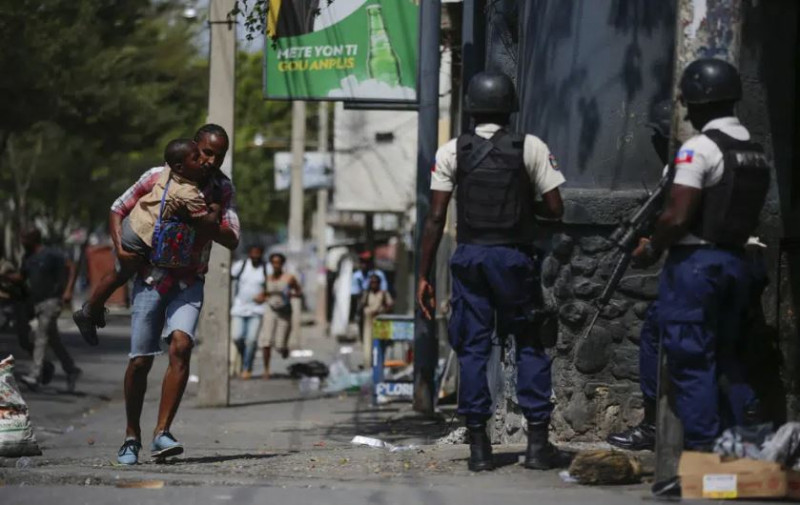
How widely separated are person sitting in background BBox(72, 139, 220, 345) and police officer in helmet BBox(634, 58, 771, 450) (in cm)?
287

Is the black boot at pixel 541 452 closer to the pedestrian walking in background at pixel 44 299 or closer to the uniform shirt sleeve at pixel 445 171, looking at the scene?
the uniform shirt sleeve at pixel 445 171

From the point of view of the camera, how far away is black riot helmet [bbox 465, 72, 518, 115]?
→ 24.4 feet

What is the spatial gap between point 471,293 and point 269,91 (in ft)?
26.9

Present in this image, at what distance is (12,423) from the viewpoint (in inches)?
368

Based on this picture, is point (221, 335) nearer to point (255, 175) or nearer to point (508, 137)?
point (508, 137)

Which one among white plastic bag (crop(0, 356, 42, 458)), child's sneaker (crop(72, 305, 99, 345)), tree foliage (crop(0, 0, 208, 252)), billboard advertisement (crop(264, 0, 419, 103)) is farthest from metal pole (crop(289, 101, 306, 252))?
child's sneaker (crop(72, 305, 99, 345))

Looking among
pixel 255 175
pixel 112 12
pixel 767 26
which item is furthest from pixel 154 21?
pixel 255 175

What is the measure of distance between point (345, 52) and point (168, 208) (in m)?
6.93

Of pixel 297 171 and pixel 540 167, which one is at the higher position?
pixel 297 171

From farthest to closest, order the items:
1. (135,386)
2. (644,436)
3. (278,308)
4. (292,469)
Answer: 1. (278,308)
2. (135,386)
3. (644,436)
4. (292,469)

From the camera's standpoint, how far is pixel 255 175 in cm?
8062

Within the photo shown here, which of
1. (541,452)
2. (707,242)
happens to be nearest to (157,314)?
(541,452)

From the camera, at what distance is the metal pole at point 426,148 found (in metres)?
14.6

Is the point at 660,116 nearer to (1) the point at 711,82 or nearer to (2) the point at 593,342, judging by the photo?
(2) the point at 593,342
